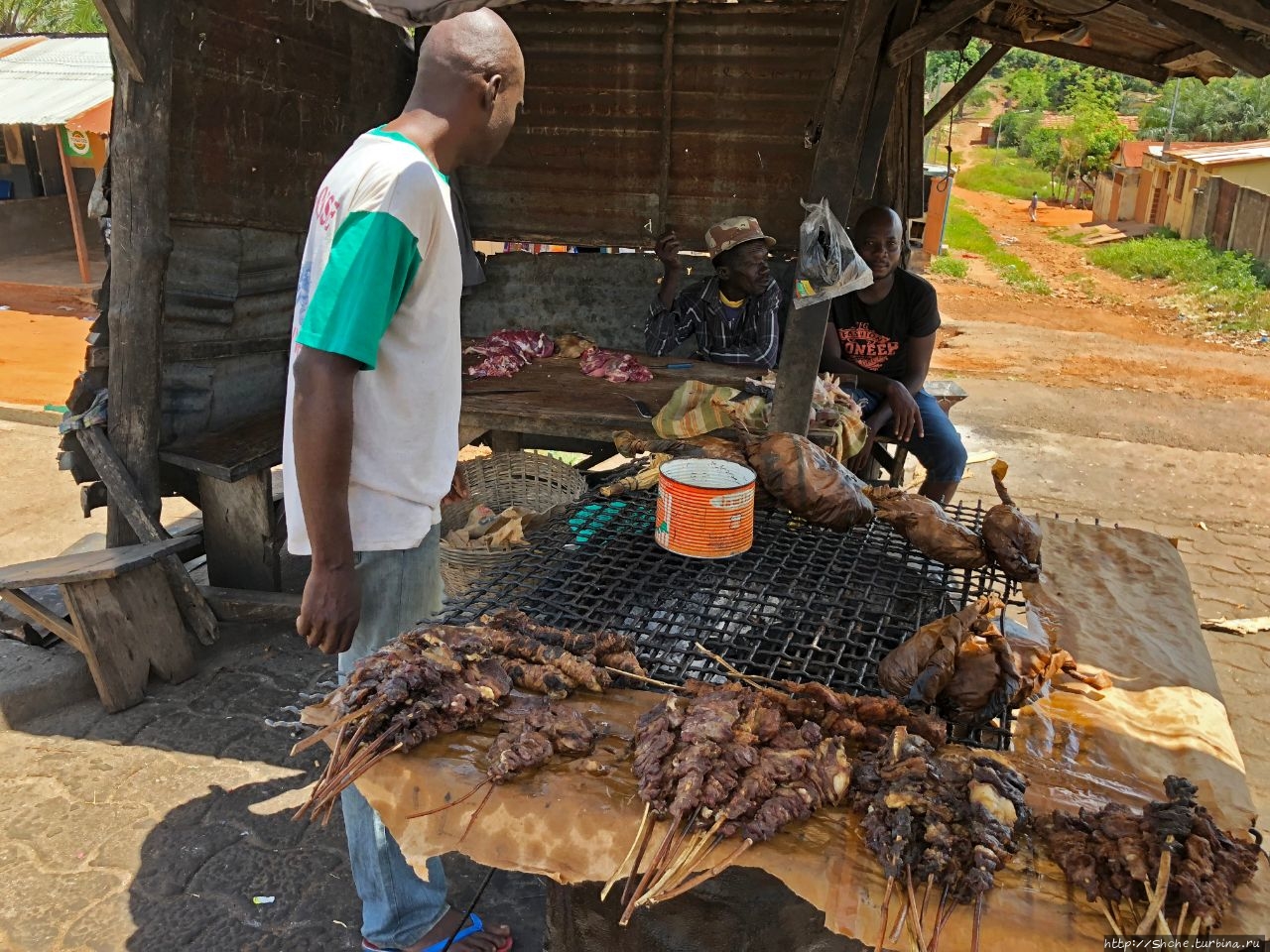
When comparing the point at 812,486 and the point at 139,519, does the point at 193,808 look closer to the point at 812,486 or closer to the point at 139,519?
the point at 139,519

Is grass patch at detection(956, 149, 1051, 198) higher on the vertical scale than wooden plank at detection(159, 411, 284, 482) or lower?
higher

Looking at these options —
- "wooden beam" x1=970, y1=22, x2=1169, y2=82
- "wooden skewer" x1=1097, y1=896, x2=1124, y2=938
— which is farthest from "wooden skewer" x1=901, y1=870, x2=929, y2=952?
"wooden beam" x1=970, y1=22, x2=1169, y2=82

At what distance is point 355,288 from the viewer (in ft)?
6.93

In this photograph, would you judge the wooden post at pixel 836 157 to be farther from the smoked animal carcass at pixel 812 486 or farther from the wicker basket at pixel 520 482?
the smoked animal carcass at pixel 812 486

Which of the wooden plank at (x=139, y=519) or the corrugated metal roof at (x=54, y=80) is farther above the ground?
the corrugated metal roof at (x=54, y=80)

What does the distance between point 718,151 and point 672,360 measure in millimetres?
1560

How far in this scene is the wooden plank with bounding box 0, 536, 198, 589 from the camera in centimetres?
415

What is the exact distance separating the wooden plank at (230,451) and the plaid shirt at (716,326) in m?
2.79

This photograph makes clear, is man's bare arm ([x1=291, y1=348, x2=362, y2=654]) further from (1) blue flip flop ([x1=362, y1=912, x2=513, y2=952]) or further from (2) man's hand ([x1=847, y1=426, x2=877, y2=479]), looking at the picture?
(2) man's hand ([x1=847, y1=426, x2=877, y2=479])

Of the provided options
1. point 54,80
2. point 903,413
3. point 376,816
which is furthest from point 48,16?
point 376,816

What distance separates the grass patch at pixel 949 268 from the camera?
24.0 m

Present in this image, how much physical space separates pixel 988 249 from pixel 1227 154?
6.82 meters

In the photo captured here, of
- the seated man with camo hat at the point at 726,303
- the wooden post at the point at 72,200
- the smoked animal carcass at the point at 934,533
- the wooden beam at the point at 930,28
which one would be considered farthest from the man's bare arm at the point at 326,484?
the wooden post at the point at 72,200

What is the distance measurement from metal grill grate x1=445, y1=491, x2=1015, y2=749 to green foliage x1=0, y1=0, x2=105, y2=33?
95.9 feet
